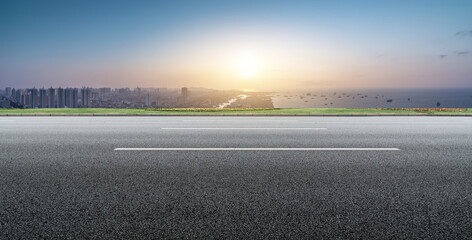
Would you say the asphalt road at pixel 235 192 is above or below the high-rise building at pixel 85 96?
below

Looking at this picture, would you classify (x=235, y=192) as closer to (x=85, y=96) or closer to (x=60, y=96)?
(x=85, y=96)

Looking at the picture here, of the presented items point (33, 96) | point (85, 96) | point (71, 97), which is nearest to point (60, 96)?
point (71, 97)

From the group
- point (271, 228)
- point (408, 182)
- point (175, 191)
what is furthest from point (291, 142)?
point (271, 228)

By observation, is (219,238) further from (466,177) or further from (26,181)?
(466,177)

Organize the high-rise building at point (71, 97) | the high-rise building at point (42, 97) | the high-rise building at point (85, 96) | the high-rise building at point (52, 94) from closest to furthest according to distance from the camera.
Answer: the high-rise building at point (71, 97), the high-rise building at point (42, 97), the high-rise building at point (52, 94), the high-rise building at point (85, 96)

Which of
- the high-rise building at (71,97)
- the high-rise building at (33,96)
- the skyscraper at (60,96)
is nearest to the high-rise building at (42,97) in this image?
the high-rise building at (33,96)

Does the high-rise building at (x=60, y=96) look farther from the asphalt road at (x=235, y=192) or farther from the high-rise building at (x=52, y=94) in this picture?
the asphalt road at (x=235, y=192)

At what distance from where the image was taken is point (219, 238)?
3.03 m

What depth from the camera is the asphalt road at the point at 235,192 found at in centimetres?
323

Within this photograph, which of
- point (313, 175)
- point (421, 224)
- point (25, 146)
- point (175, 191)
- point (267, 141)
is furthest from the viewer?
point (267, 141)

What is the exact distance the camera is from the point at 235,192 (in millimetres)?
4277

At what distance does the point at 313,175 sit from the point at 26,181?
14.8 feet

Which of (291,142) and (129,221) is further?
(291,142)

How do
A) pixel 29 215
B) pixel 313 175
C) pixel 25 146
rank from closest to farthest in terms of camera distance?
pixel 29 215
pixel 313 175
pixel 25 146
